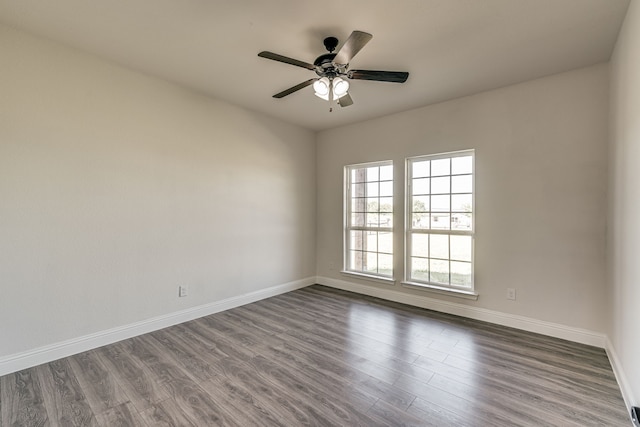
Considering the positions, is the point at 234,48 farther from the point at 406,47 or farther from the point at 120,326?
the point at 120,326

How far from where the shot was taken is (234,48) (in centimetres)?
251

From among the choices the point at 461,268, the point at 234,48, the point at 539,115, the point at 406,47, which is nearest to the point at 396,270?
the point at 461,268

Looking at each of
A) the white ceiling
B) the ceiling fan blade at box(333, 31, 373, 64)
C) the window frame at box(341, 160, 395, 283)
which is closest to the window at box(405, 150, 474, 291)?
the window frame at box(341, 160, 395, 283)

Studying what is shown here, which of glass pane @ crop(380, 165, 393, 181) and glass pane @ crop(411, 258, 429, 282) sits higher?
glass pane @ crop(380, 165, 393, 181)

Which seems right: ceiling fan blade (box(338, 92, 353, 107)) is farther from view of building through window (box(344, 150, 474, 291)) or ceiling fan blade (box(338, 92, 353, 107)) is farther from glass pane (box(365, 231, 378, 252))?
glass pane (box(365, 231, 378, 252))

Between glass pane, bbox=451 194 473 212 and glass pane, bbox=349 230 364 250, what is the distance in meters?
1.54

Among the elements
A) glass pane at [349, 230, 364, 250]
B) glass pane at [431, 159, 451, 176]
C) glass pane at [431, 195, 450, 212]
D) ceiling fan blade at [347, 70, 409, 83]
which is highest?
ceiling fan blade at [347, 70, 409, 83]

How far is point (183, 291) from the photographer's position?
10.9 ft

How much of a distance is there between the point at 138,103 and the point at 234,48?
1.28 metres

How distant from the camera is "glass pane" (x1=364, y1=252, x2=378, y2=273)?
4414 millimetres

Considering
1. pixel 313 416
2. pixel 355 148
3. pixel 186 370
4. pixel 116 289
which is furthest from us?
pixel 355 148

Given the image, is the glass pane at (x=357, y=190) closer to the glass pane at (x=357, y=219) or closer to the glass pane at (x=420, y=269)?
the glass pane at (x=357, y=219)

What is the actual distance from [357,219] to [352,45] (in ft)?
9.95

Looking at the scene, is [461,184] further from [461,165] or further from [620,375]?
[620,375]
